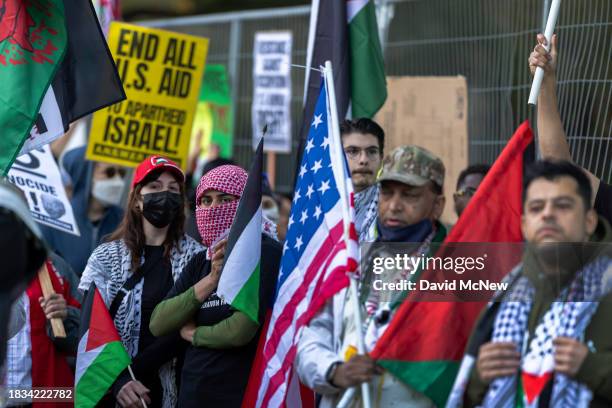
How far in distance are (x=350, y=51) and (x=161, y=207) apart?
1.83 m

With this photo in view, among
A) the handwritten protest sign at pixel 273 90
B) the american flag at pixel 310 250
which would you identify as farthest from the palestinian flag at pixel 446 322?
the handwritten protest sign at pixel 273 90

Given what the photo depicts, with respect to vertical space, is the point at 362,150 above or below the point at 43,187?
above

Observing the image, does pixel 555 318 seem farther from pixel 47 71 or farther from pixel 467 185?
pixel 47 71

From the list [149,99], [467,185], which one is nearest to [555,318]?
[467,185]

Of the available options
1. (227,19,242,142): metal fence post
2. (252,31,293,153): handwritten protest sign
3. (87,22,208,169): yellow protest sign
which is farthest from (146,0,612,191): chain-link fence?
(87,22,208,169): yellow protest sign

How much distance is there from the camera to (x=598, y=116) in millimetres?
6508

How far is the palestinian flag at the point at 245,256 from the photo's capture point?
5602 mm

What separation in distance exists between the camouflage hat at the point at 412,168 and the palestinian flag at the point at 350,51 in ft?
8.58

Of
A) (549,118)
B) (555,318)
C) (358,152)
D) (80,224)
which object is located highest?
(549,118)

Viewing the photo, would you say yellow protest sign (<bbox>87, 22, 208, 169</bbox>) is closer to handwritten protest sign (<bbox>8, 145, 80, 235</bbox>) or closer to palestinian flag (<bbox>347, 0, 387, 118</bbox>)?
handwritten protest sign (<bbox>8, 145, 80, 235</bbox>)

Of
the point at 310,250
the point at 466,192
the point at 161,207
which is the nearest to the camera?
the point at 310,250

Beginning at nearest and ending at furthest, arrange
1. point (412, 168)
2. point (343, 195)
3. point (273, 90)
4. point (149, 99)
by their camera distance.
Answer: point (412, 168) → point (343, 195) → point (149, 99) → point (273, 90)

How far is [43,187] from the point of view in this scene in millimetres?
7785

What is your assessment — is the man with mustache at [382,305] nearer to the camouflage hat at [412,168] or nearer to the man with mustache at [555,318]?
the camouflage hat at [412,168]
